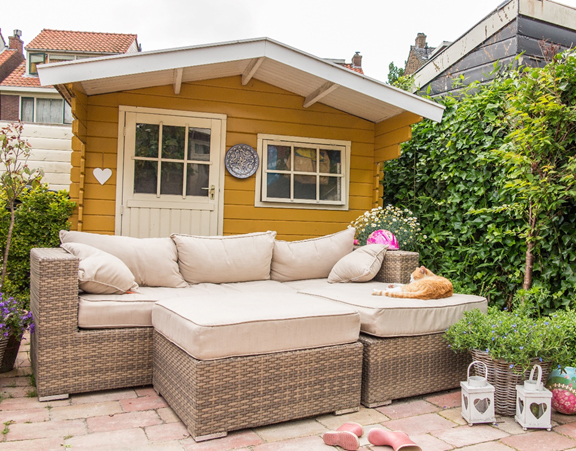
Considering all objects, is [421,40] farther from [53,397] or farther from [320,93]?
[53,397]

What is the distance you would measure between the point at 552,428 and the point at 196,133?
372 centimetres

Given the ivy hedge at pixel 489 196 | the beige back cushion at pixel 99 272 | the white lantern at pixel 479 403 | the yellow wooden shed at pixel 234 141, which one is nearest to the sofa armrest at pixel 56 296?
the beige back cushion at pixel 99 272

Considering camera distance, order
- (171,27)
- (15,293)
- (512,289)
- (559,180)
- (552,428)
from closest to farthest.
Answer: (552,428), (559,180), (512,289), (15,293), (171,27)

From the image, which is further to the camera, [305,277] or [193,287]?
[305,277]

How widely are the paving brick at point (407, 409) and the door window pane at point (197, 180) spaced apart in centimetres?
279

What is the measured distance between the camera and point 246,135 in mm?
4723

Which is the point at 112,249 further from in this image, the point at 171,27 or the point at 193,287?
the point at 171,27

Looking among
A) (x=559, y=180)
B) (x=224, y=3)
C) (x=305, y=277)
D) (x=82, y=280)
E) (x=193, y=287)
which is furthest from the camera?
(x=224, y=3)

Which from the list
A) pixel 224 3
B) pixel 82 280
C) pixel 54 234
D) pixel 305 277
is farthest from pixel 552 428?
pixel 224 3

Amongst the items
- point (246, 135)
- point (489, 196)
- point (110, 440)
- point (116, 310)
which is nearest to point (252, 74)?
point (246, 135)

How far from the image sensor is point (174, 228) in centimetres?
451

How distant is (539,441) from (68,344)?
8.08 feet

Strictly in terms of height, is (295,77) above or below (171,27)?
below

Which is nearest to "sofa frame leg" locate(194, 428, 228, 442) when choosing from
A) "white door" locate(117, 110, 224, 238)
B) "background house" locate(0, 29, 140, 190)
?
"white door" locate(117, 110, 224, 238)
